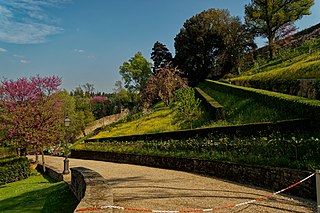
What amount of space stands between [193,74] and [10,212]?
117 feet

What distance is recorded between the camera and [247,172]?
319 inches

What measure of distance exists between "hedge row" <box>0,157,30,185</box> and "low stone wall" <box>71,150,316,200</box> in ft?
26.8

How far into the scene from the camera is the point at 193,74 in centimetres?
4194

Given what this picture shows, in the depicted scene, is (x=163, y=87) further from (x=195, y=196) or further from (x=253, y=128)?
(x=195, y=196)

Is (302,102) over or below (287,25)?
below

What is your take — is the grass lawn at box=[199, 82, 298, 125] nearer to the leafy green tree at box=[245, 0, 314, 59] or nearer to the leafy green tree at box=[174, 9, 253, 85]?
the leafy green tree at box=[245, 0, 314, 59]

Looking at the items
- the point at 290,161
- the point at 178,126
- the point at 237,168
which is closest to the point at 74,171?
the point at 237,168

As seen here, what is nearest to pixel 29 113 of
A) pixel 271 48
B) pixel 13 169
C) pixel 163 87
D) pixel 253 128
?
pixel 13 169

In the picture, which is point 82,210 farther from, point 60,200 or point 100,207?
point 60,200

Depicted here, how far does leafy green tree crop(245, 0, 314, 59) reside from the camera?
3272cm

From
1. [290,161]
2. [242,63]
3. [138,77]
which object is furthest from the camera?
[138,77]

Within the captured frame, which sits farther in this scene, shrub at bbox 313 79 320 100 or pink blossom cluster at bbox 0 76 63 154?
pink blossom cluster at bbox 0 76 63 154

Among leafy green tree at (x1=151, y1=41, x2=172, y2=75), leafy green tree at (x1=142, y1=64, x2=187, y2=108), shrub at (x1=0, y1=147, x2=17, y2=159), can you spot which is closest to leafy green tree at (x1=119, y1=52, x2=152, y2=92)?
leafy green tree at (x1=151, y1=41, x2=172, y2=75)

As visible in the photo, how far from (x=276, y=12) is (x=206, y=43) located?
11.0m
